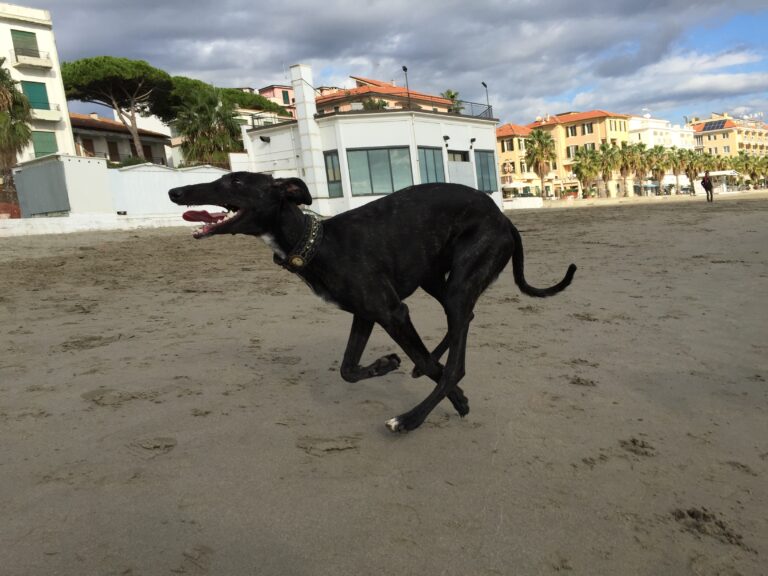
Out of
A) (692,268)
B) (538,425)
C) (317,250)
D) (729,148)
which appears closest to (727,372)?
(538,425)

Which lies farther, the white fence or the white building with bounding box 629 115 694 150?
the white building with bounding box 629 115 694 150

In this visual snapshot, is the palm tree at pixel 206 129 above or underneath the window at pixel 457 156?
above

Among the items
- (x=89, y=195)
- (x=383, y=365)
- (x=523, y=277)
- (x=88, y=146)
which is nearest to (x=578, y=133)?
(x=88, y=146)

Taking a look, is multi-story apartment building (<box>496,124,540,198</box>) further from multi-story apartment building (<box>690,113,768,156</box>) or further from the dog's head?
the dog's head

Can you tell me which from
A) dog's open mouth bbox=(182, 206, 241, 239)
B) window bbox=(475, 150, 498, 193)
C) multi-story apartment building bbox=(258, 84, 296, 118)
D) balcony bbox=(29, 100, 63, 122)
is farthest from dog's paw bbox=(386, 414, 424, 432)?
multi-story apartment building bbox=(258, 84, 296, 118)

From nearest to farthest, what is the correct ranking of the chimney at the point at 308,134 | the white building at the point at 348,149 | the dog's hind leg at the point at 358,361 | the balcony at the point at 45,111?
the dog's hind leg at the point at 358,361
the chimney at the point at 308,134
the white building at the point at 348,149
the balcony at the point at 45,111

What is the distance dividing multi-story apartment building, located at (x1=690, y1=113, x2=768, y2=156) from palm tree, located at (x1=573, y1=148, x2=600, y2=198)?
8001cm

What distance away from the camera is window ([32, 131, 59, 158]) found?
1507 inches

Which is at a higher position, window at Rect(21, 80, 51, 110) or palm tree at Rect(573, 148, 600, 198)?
window at Rect(21, 80, 51, 110)

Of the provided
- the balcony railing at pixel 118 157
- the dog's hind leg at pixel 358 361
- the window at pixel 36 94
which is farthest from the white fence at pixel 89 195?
the dog's hind leg at pixel 358 361

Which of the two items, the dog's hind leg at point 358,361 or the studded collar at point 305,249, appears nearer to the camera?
the studded collar at point 305,249

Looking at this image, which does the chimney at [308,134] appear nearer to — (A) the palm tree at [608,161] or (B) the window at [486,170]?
(B) the window at [486,170]

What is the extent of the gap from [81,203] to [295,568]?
25534 mm

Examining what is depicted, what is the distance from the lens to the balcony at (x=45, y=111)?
3838cm
